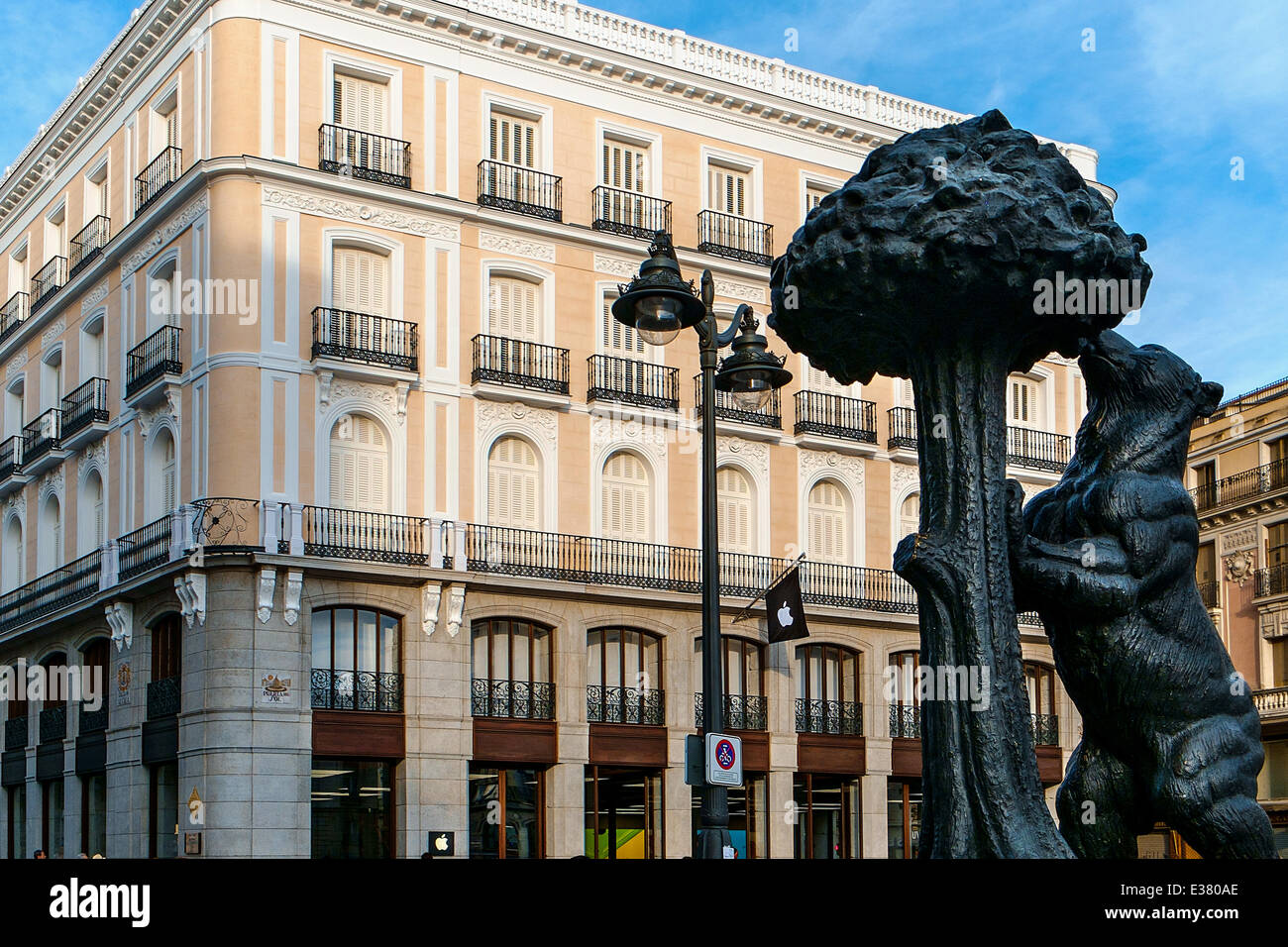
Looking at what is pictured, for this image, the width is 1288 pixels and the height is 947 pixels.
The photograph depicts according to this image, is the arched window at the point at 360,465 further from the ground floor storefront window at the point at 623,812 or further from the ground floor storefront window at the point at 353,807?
the ground floor storefront window at the point at 623,812

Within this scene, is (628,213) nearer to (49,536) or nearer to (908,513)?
(908,513)

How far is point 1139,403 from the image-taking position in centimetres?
596

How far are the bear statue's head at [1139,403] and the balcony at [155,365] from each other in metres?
25.2

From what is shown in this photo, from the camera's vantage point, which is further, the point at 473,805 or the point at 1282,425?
the point at 1282,425

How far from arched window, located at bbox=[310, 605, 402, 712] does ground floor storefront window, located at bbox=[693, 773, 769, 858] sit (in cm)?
697

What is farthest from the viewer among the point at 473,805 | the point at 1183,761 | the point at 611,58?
the point at 611,58

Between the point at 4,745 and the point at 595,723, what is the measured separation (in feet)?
45.4

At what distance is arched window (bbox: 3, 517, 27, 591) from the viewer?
36.1 m

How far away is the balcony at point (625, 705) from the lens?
30.4 meters

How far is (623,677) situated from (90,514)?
11454 millimetres

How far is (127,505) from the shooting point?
3092 centimetres

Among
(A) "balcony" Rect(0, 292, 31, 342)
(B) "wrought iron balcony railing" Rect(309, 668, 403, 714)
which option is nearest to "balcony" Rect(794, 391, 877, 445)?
(B) "wrought iron balcony railing" Rect(309, 668, 403, 714)
